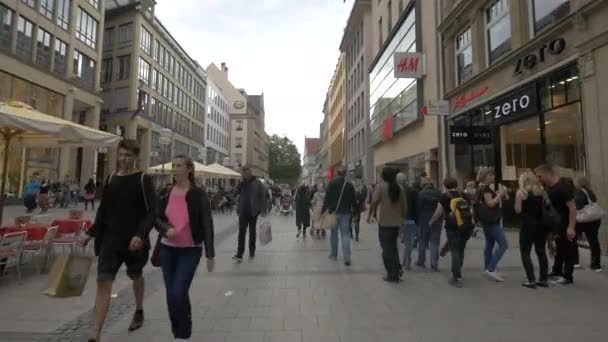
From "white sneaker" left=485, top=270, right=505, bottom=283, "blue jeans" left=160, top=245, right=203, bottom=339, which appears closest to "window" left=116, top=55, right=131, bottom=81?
"white sneaker" left=485, top=270, right=505, bottom=283

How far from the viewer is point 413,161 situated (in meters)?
21.9

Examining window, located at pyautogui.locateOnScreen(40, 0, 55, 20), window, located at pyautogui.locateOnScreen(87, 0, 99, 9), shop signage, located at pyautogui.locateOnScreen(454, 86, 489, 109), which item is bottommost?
shop signage, located at pyautogui.locateOnScreen(454, 86, 489, 109)

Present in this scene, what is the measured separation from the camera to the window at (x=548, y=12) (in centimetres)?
1027

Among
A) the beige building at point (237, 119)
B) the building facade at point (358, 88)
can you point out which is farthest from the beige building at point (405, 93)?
the beige building at point (237, 119)

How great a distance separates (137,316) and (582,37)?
36.0ft

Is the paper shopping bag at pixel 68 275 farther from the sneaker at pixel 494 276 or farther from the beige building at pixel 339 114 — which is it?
the beige building at pixel 339 114

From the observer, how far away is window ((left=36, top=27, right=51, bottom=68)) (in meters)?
25.4

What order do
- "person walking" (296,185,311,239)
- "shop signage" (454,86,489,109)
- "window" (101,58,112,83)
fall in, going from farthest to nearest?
1. "window" (101,58,112,83)
2. "shop signage" (454,86,489,109)
3. "person walking" (296,185,311,239)

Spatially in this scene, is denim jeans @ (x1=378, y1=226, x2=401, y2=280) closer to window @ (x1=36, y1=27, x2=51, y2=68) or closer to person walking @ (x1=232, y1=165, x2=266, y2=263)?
person walking @ (x1=232, y1=165, x2=266, y2=263)

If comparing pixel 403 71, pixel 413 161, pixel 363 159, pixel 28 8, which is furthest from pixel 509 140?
pixel 28 8

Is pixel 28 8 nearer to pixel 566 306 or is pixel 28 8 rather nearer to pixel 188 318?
pixel 188 318

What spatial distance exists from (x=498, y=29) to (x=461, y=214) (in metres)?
10.5

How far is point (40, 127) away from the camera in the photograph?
629 cm

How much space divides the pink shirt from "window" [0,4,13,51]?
25383 mm
